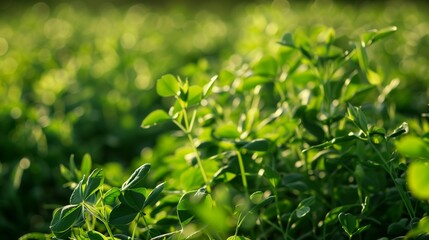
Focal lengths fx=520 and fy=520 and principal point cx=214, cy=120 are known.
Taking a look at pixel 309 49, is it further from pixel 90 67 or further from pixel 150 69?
pixel 90 67

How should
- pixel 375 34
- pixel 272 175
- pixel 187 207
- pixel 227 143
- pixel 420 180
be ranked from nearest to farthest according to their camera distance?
pixel 420 180, pixel 187 207, pixel 272 175, pixel 375 34, pixel 227 143

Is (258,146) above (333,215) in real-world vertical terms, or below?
above

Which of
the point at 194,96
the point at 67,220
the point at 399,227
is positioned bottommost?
the point at 399,227

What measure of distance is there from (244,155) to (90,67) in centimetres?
174

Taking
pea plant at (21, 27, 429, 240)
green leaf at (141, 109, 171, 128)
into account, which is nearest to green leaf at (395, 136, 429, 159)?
pea plant at (21, 27, 429, 240)

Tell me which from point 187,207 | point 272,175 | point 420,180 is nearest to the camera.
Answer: point 420,180

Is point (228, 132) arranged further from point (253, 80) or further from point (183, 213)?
point (183, 213)

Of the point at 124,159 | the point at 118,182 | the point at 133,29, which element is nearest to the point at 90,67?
the point at 124,159

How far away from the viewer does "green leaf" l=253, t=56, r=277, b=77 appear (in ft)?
4.17

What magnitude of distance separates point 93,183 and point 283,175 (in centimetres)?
43

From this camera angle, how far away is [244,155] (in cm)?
114

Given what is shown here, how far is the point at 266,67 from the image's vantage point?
4.18 feet

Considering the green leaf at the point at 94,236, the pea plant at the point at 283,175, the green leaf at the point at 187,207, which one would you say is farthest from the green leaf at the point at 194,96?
the green leaf at the point at 94,236

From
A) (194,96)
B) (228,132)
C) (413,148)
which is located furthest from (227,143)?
(413,148)
